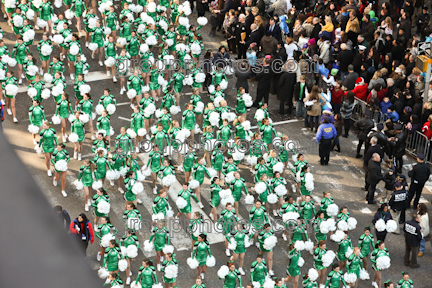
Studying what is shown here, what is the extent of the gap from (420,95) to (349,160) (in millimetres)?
2783

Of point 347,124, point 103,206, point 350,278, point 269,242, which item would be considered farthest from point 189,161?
point 347,124

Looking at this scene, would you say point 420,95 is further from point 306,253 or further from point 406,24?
point 306,253

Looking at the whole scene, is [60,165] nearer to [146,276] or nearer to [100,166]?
[100,166]

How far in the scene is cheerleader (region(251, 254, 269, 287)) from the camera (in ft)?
40.1

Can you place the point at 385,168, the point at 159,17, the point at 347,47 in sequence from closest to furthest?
the point at 385,168, the point at 347,47, the point at 159,17

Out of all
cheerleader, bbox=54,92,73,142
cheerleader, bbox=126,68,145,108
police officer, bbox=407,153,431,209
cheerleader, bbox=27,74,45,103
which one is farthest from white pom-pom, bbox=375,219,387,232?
cheerleader, bbox=27,74,45,103

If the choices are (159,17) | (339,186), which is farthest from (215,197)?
(159,17)

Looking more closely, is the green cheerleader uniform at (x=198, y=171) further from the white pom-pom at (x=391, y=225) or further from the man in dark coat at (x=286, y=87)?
the man in dark coat at (x=286, y=87)

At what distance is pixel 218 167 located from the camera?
1583 cm

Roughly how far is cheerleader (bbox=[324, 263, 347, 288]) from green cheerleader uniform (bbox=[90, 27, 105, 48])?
11.5m

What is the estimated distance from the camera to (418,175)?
48.1 ft

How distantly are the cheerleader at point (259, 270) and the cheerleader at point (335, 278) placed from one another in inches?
54.8

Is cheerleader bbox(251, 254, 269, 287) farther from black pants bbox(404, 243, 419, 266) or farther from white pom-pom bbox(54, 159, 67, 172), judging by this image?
white pom-pom bbox(54, 159, 67, 172)

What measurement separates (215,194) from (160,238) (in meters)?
1.98
